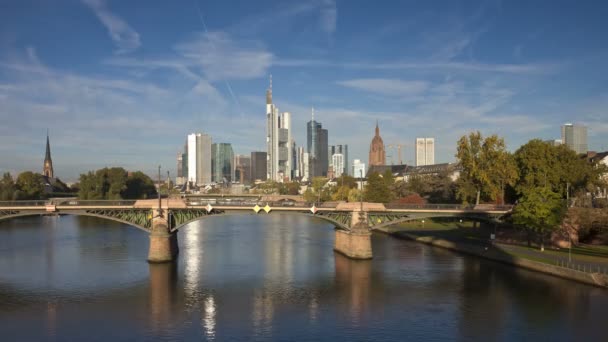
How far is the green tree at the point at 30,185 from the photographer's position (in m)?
166

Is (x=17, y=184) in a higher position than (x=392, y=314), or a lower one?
higher

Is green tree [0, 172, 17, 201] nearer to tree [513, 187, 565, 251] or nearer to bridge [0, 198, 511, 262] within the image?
bridge [0, 198, 511, 262]

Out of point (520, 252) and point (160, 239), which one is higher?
point (160, 239)

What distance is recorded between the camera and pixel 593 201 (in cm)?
8950

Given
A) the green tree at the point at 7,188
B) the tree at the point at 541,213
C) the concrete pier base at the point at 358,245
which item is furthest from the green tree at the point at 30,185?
the tree at the point at 541,213

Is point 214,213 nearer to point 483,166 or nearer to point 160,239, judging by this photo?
point 160,239

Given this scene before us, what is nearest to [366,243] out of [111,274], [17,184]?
[111,274]

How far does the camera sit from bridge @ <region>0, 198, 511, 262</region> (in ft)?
237

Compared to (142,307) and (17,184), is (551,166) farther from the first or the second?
(17,184)

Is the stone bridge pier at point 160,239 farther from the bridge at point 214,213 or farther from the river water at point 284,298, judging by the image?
the river water at point 284,298

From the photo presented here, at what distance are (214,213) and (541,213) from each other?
44.6 meters

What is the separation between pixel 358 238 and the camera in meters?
75.1

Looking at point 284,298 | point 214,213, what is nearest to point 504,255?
point 284,298

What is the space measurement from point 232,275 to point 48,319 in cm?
2243
